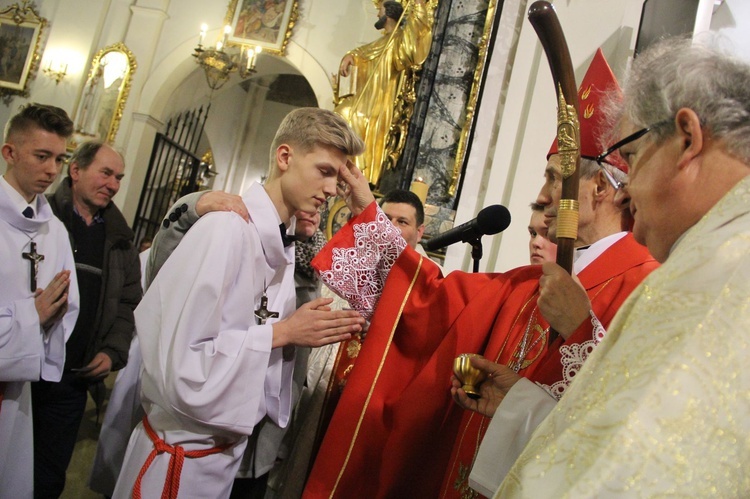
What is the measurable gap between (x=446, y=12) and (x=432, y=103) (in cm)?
101

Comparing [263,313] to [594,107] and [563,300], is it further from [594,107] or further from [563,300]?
[594,107]

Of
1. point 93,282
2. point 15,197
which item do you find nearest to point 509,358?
point 15,197

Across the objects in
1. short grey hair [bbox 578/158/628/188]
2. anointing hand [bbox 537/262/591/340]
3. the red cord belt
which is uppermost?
short grey hair [bbox 578/158/628/188]

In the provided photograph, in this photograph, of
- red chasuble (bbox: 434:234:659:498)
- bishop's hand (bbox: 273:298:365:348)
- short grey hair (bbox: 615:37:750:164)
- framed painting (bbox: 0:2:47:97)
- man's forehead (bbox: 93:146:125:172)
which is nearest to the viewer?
short grey hair (bbox: 615:37:750:164)

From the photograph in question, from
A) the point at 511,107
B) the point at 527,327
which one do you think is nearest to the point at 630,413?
the point at 527,327

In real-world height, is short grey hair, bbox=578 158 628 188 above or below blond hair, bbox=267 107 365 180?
above

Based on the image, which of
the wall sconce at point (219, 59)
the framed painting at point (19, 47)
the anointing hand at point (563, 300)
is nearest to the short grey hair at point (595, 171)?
the anointing hand at point (563, 300)

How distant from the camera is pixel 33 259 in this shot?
2219 mm

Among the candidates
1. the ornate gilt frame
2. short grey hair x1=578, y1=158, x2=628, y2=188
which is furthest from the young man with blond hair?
the ornate gilt frame

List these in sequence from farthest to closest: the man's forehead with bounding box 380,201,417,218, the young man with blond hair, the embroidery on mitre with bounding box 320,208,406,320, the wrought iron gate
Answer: the wrought iron gate
the man's forehead with bounding box 380,201,417,218
the embroidery on mitre with bounding box 320,208,406,320
the young man with blond hair

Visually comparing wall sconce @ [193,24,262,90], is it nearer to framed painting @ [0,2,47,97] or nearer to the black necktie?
framed painting @ [0,2,47,97]

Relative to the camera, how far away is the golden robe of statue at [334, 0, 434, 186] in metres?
5.66

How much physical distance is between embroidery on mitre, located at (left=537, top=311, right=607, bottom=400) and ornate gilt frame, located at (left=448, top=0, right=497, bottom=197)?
12.3 ft

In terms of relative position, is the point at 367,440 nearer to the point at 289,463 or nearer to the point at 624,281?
the point at 289,463
